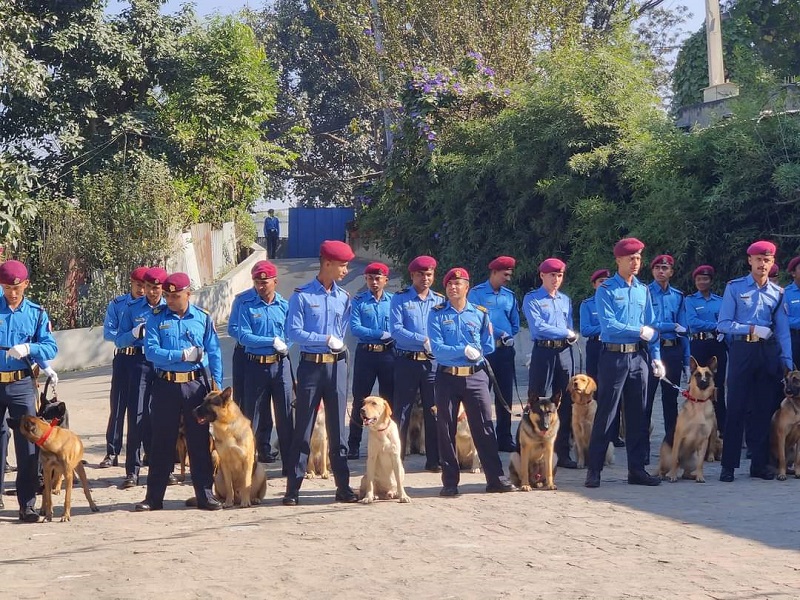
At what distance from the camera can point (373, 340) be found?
11742 mm

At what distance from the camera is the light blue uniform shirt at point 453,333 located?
31.3ft

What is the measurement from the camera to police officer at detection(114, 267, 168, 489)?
10.6 m

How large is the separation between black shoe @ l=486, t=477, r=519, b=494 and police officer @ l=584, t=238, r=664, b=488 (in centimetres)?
73

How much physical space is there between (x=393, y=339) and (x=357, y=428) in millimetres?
1235

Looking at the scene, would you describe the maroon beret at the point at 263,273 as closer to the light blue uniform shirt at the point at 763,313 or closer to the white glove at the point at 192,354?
the white glove at the point at 192,354

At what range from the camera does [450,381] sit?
9.64 meters

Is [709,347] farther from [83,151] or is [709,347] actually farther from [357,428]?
[83,151]

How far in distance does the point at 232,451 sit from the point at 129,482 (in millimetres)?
1818

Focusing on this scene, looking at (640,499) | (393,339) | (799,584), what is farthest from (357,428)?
(799,584)

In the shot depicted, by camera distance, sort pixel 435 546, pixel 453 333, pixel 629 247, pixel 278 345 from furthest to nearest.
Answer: pixel 278 345
pixel 629 247
pixel 453 333
pixel 435 546

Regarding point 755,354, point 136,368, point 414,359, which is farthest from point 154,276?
point 755,354

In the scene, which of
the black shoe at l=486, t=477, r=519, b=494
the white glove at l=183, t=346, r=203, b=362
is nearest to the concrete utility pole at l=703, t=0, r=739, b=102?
the black shoe at l=486, t=477, r=519, b=494

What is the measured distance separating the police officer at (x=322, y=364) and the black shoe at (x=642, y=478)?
2.54m

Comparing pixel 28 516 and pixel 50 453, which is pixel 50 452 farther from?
pixel 28 516
